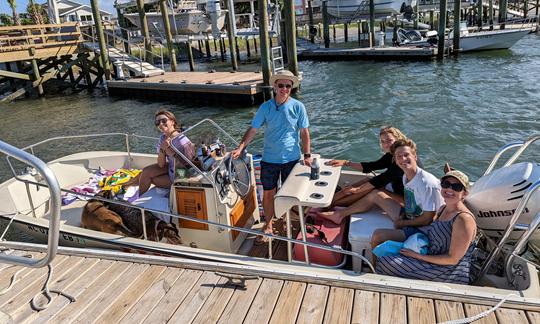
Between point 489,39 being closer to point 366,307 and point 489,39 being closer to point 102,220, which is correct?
point 102,220

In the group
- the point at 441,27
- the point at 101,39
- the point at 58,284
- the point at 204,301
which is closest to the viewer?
the point at 204,301

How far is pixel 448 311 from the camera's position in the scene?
3088 millimetres

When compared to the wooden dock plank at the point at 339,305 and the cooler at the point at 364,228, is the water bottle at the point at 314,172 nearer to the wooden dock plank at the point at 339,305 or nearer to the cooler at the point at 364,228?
the cooler at the point at 364,228

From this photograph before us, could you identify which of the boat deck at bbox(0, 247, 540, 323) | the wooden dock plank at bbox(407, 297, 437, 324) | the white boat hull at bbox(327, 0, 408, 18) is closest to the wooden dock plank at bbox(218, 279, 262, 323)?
the boat deck at bbox(0, 247, 540, 323)

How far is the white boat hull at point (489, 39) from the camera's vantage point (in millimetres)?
22500

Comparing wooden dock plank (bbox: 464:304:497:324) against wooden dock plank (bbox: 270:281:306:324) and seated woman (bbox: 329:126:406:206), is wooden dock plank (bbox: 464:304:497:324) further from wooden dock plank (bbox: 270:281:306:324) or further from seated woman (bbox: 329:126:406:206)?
seated woman (bbox: 329:126:406:206)

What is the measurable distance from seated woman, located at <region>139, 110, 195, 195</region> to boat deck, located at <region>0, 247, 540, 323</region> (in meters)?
1.24

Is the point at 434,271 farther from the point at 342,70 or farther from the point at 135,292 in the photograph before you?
A: the point at 342,70

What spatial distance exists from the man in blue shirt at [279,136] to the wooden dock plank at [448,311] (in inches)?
71.5

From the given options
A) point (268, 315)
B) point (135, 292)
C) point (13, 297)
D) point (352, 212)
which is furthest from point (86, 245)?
point (352, 212)

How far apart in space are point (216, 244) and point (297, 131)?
Result: 4.79 ft

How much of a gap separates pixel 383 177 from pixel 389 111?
9.45 m

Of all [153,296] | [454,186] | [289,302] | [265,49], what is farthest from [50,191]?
[265,49]

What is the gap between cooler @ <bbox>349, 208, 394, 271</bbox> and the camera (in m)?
3.93
